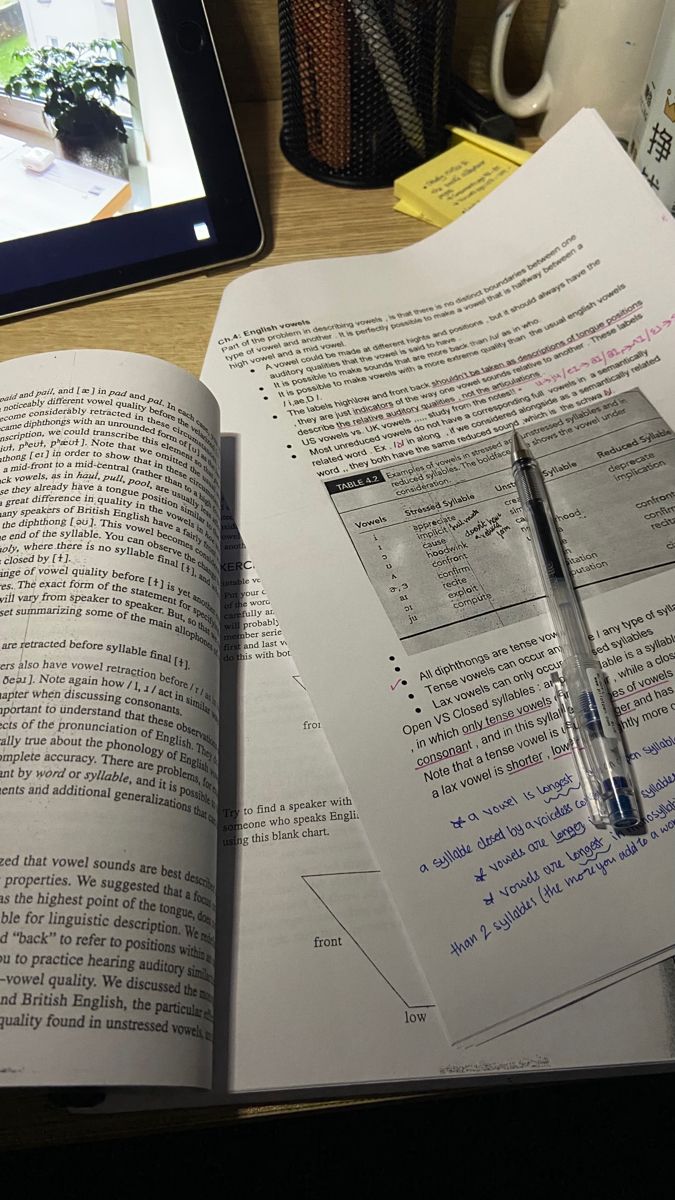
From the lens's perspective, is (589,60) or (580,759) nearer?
(580,759)

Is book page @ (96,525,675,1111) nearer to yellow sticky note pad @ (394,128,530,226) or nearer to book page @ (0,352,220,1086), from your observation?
book page @ (0,352,220,1086)

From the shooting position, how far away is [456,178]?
1.94ft

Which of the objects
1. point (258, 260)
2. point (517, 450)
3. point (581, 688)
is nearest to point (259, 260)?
point (258, 260)

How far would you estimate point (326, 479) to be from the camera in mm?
453

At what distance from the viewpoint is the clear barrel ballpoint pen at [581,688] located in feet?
1.14

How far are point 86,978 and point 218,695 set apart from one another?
123 millimetres

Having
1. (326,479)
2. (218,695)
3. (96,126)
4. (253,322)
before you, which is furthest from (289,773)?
(96,126)

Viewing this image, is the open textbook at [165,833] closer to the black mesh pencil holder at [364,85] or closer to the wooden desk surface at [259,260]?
the wooden desk surface at [259,260]

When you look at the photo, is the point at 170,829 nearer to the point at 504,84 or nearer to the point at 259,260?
the point at 259,260

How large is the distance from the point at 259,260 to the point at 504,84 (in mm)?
249

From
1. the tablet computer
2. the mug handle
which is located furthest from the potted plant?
the mug handle

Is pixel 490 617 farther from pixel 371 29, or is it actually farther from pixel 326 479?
pixel 371 29

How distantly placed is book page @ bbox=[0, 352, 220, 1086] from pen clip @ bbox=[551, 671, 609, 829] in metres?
0.15

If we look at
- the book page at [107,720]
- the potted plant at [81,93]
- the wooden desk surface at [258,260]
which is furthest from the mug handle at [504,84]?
the book page at [107,720]
